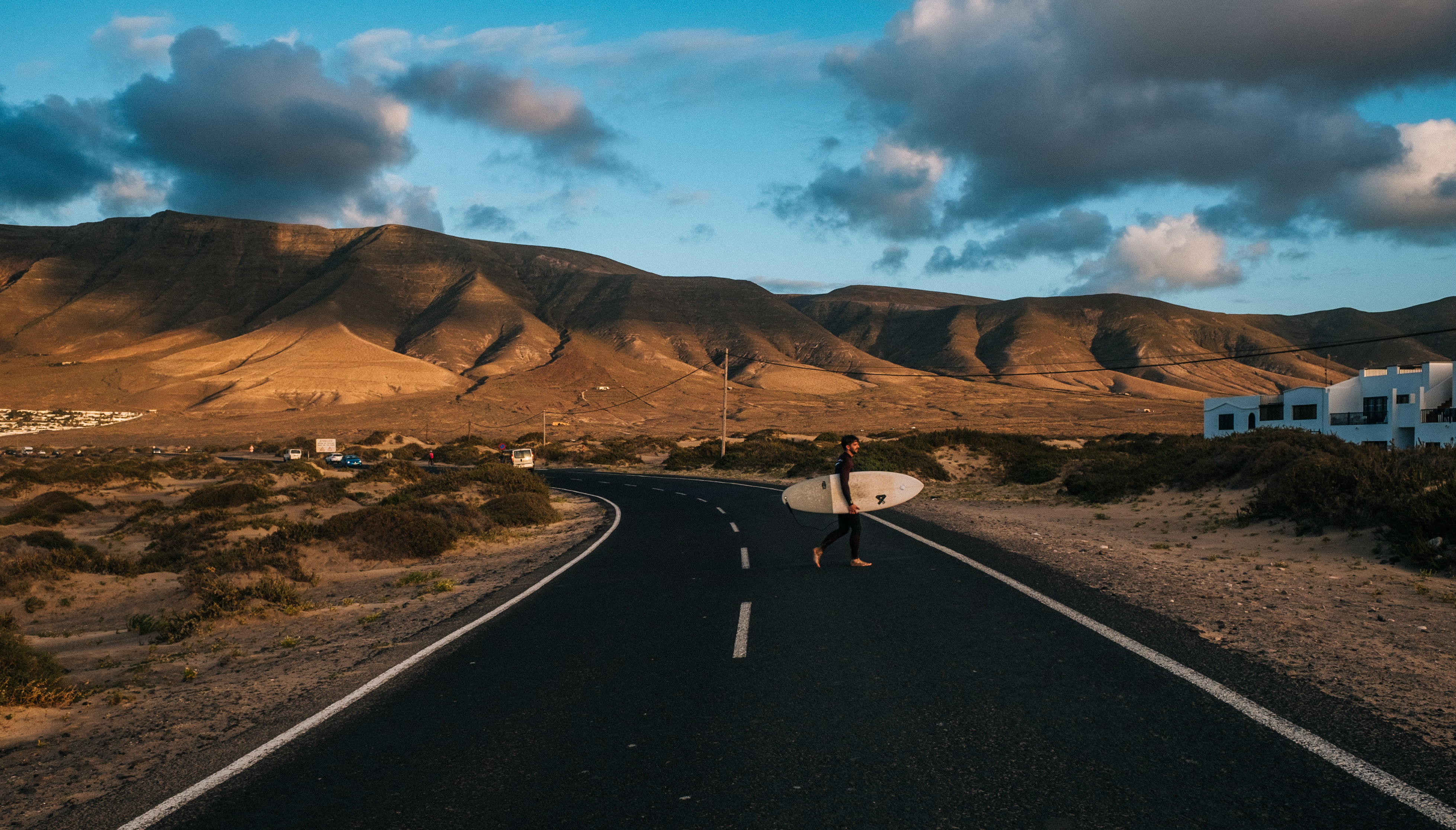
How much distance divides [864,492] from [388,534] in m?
9.81

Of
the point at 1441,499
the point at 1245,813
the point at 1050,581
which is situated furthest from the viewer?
the point at 1441,499

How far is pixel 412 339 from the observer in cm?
15438

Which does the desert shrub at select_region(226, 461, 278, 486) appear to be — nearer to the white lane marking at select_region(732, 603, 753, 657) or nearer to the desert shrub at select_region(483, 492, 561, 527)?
the desert shrub at select_region(483, 492, 561, 527)

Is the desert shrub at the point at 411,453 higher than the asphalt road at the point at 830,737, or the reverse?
the asphalt road at the point at 830,737

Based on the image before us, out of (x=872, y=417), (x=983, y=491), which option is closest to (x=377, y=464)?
(x=983, y=491)

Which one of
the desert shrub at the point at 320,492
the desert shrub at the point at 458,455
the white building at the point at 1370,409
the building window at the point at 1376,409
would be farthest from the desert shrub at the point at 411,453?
the building window at the point at 1376,409

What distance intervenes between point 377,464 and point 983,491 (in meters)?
28.2

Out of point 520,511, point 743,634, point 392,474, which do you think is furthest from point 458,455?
point 743,634

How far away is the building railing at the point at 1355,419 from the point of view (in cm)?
5097

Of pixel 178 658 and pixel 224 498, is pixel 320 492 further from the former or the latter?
pixel 178 658

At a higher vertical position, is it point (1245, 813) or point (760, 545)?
point (1245, 813)

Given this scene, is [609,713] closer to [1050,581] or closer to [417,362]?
[1050,581]

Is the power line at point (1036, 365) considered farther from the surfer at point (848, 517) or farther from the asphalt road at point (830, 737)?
the asphalt road at point (830, 737)

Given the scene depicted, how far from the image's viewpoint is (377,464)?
38.7 metres
